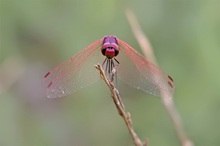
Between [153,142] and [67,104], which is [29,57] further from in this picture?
[153,142]

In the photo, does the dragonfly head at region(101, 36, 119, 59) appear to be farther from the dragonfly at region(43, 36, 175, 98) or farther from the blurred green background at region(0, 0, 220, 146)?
the blurred green background at region(0, 0, 220, 146)

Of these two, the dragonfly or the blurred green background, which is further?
the blurred green background

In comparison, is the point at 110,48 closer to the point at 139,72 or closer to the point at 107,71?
the point at 107,71

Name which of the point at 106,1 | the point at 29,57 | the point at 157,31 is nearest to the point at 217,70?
the point at 157,31

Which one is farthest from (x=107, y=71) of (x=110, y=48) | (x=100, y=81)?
(x=100, y=81)

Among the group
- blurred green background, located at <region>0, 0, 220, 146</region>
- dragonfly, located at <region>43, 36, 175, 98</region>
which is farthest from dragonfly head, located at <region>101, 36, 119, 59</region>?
blurred green background, located at <region>0, 0, 220, 146</region>

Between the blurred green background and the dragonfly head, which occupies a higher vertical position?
the blurred green background

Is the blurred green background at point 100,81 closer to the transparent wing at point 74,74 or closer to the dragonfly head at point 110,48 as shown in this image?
the transparent wing at point 74,74
